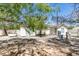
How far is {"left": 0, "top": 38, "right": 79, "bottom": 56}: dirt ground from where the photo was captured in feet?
6.56

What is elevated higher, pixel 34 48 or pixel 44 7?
pixel 44 7

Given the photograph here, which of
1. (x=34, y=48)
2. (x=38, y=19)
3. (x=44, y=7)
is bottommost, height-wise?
(x=34, y=48)

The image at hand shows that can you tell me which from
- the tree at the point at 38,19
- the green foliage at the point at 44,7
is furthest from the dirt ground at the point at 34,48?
the green foliage at the point at 44,7

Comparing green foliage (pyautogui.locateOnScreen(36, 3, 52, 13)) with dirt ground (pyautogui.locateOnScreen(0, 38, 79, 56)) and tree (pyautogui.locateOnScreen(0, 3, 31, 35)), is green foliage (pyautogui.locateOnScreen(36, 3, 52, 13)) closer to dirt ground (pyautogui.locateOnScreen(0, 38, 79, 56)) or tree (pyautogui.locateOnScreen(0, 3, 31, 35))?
tree (pyautogui.locateOnScreen(0, 3, 31, 35))

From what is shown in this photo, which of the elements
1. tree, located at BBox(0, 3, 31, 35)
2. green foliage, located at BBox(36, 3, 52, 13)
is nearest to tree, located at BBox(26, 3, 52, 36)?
green foliage, located at BBox(36, 3, 52, 13)

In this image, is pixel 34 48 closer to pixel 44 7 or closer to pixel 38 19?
pixel 38 19

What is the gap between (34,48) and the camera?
6.58ft

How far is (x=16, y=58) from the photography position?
2000 millimetres

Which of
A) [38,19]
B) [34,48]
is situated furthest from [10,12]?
[34,48]

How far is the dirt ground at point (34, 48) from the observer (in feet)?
6.56

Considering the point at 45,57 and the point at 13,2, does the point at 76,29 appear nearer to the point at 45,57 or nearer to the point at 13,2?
the point at 45,57

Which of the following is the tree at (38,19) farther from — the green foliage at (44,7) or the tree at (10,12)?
the tree at (10,12)

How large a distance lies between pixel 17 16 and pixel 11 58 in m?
Answer: 0.46

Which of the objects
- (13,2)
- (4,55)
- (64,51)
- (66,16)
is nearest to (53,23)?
(66,16)
